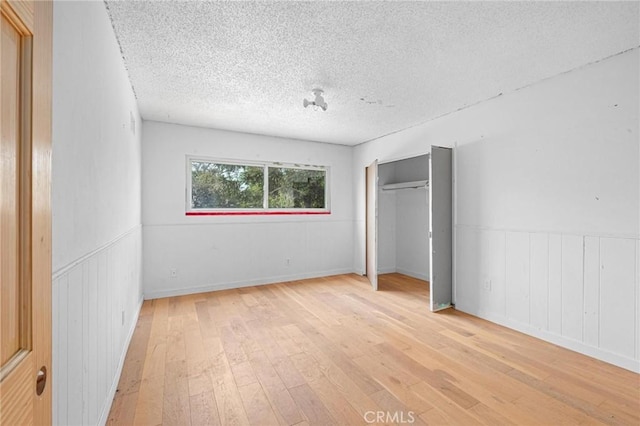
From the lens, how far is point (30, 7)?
580mm

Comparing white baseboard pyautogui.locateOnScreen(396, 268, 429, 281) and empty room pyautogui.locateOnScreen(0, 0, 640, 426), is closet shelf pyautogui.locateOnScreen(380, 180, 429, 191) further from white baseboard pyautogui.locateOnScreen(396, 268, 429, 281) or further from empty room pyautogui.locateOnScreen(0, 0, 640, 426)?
white baseboard pyautogui.locateOnScreen(396, 268, 429, 281)

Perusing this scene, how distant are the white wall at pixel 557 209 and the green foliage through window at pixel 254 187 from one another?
7.98 feet

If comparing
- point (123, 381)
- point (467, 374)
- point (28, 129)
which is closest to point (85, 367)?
point (123, 381)

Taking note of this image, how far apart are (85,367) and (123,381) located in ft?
2.93

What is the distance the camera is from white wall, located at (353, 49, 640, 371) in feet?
7.16

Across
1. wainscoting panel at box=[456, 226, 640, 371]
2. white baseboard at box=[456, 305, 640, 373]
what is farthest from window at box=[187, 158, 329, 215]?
white baseboard at box=[456, 305, 640, 373]

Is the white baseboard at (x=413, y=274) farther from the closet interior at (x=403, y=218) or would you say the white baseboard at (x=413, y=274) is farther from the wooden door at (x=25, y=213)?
the wooden door at (x=25, y=213)

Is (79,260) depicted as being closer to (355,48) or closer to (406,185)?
(355,48)

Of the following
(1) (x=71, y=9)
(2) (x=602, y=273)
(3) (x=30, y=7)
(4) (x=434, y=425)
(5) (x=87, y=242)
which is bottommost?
(4) (x=434, y=425)

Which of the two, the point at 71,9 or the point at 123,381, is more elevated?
the point at 71,9

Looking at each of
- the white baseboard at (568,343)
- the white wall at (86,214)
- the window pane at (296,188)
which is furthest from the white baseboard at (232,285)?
the white baseboard at (568,343)

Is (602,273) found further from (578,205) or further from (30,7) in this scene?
(30,7)

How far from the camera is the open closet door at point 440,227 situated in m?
3.34

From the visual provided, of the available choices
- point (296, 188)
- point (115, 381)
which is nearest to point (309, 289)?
point (296, 188)
